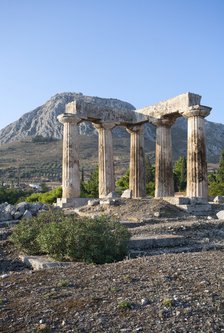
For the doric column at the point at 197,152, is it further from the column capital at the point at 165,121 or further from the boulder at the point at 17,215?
the boulder at the point at 17,215

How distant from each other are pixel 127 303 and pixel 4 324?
6.08 ft

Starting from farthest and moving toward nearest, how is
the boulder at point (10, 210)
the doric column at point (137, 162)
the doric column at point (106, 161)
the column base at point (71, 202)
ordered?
the doric column at point (137, 162) < the doric column at point (106, 161) < the column base at point (71, 202) < the boulder at point (10, 210)

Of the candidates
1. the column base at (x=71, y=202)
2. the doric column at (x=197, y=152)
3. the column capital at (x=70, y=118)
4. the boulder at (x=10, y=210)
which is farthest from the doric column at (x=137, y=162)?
the boulder at (x=10, y=210)

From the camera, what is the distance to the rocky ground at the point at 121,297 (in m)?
5.78

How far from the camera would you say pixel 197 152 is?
26016mm

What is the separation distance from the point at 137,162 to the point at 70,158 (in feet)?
20.5

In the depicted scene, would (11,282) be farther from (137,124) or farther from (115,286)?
(137,124)

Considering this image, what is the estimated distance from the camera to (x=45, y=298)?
6.91 metres

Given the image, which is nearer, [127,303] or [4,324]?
[4,324]

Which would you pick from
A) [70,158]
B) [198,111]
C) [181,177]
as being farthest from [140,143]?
[181,177]

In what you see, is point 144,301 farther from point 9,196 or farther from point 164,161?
point 9,196

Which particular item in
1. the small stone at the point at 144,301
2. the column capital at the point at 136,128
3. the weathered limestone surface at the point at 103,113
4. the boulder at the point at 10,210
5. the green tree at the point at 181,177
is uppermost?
the weathered limestone surface at the point at 103,113

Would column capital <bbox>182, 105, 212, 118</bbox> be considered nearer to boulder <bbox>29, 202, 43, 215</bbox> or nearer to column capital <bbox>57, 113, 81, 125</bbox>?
column capital <bbox>57, 113, 81, 125</bbox>

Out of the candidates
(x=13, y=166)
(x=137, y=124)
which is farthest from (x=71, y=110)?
(x=13, y=166)
